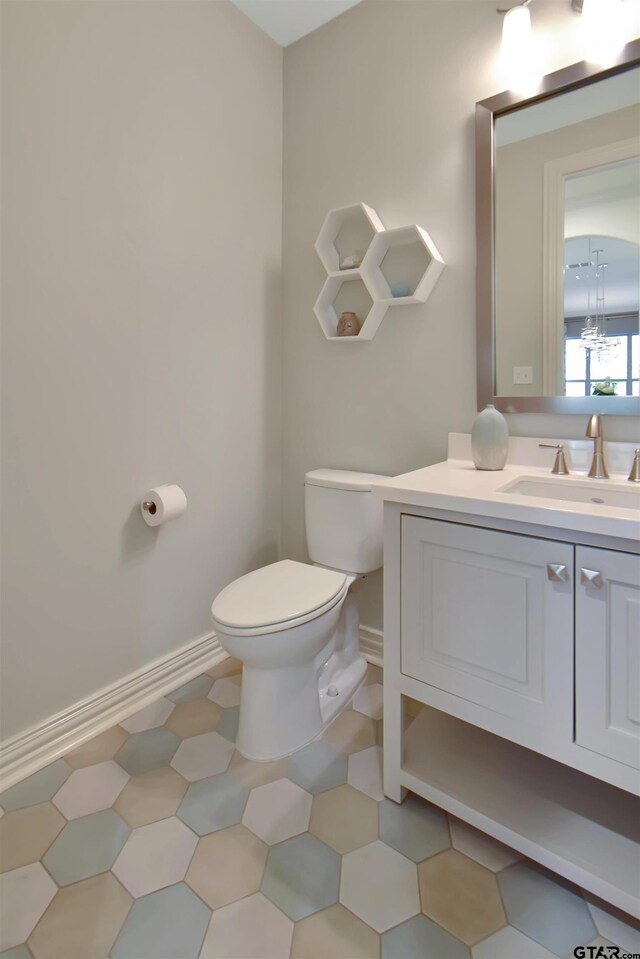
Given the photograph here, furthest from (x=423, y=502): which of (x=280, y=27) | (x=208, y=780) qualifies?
(x=280, y=27)

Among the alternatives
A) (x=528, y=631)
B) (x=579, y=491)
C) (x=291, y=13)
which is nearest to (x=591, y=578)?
(x=528, y=631)

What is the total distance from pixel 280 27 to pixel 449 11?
0.74 metres

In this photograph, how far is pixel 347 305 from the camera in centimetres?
196

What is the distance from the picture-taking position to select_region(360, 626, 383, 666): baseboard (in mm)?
1948

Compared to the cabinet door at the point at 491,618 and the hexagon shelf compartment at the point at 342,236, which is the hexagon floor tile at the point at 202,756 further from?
the hexagon shelf compartment at the point at 342,236

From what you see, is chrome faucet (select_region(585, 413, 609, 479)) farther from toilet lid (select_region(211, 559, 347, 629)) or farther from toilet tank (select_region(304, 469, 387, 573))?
toilet lid (select_region(211, 559, 347, 629))

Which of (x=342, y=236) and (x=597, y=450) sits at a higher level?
(x=342, y=236)

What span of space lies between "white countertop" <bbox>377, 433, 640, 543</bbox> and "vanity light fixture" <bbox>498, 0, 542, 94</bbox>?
1045mm

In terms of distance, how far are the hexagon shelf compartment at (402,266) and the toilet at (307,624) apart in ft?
2.16

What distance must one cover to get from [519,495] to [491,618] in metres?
0.28

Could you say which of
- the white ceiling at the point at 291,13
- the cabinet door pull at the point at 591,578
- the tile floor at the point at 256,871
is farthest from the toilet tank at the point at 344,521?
the white ceiling at the point at 291,13

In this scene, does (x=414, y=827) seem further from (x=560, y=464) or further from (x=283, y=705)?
(x=560, y=464)

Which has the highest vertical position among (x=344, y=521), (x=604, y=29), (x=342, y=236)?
(x=604, y=29)

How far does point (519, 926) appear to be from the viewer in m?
0.99
